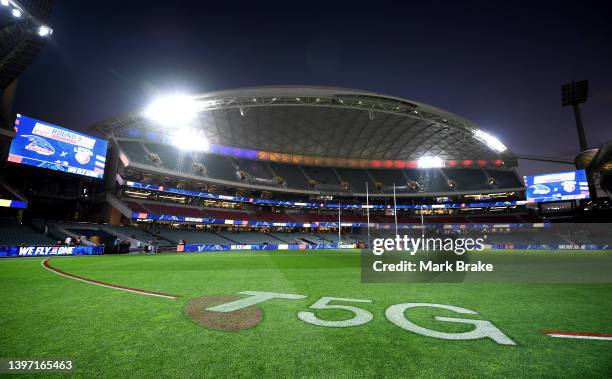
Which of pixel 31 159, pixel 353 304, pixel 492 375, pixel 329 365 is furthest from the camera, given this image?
pixel 31 159

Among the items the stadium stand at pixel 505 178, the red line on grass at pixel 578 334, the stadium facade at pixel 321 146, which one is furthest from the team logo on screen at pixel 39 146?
the stadium stand at pixel 505 178

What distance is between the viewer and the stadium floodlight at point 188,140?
49.2m

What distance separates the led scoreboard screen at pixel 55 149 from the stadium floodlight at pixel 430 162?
6178 cm

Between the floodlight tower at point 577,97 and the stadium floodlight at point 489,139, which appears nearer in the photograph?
the stadium floodlight at point 489,139

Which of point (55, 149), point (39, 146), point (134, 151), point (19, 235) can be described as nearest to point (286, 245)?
point (134, 151)

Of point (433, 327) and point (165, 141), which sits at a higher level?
point (165, 141)

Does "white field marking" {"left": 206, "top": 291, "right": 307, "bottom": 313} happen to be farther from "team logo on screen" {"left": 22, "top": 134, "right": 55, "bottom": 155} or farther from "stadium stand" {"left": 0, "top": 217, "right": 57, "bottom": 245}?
"team logo on screen" {"left": 22, "top": 134, "right": 55, "bottom": 155}

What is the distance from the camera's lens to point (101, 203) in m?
40.0

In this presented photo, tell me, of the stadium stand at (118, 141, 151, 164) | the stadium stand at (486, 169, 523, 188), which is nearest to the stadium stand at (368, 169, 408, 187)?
the stadium stand at (486, 169, 523, 188)

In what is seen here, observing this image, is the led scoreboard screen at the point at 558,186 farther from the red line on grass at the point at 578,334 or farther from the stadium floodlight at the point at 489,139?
the red line on grass at the point at 578,334

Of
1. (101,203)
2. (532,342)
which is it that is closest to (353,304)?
(532,342)

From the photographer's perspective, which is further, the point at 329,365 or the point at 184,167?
the point at 184,167

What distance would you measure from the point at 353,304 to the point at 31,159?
118 ft

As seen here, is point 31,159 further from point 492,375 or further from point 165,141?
point 492,375
